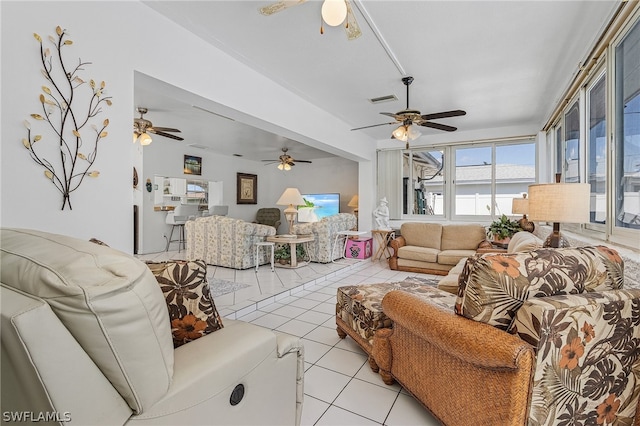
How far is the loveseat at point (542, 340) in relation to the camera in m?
1.06

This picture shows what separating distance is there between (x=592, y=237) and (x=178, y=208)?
672cm

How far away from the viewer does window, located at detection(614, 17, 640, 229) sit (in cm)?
200

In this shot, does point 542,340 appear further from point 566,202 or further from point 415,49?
point 415,49

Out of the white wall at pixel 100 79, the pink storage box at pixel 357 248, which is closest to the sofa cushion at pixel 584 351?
the white wall at pixel 100 79

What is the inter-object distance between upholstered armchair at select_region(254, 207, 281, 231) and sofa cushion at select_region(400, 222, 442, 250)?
181 inches

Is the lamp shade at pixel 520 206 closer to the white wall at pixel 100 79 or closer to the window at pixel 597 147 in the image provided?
the window at pixel 597 147

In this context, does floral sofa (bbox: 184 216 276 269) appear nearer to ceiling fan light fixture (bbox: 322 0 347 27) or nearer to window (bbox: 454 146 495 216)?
ceiling fan light fixture (bbox: 322 0 347 27)

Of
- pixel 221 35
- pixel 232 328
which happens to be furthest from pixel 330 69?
pixel 232 328

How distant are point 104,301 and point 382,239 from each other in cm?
562

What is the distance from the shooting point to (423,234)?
5.51 metres

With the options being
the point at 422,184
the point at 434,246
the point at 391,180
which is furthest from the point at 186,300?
the point at 422,184

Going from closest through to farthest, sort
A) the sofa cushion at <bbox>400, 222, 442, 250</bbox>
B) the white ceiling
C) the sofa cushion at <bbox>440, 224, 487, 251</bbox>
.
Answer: the white ceiling
the sofa cushion at <bbox>440, 224, 487, 251</bbox>
the sofa cushion at <bbox>400, 222, 442, 250</bbox>

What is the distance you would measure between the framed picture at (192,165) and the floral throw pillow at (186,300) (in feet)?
21.0

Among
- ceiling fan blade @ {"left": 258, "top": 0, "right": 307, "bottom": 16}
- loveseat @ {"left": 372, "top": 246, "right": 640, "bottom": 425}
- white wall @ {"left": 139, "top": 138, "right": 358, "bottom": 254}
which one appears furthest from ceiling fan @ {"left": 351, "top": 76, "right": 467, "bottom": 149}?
white wall @ {"left": 139, "top": 138, "right": 358, "bottom": 254}
